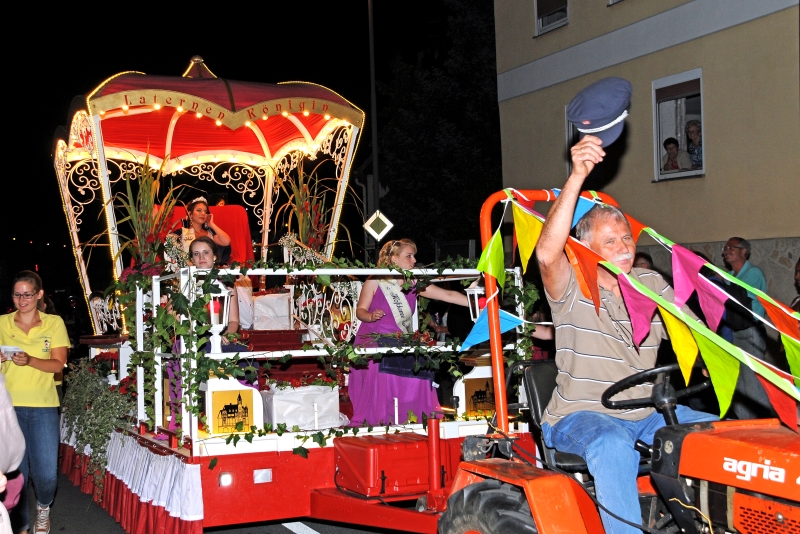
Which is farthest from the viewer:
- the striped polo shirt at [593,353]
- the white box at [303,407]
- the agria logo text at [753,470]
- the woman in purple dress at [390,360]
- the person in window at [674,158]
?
the person in window at [674,158]

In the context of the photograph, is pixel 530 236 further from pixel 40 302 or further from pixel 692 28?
pixel 692 28

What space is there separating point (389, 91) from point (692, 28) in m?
24.9

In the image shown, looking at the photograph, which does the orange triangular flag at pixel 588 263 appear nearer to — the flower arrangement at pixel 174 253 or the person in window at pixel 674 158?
the flower arrangement at pixel 174 253

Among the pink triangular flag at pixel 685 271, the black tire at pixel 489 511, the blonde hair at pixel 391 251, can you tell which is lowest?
the black tire at pixel 489 511

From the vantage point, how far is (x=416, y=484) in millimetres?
5906

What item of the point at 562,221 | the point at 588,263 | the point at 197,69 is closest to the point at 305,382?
the point at 588,263

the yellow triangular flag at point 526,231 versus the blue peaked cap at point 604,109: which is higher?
the blue peaked cap at point 604,109

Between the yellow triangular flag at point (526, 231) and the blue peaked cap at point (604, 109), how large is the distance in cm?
61

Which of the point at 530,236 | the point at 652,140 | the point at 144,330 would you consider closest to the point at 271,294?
the point at 144,330

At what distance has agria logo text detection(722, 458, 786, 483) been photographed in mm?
2865

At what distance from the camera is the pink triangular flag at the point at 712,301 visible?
12.2 ft

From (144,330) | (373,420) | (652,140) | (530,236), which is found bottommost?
(373,420)

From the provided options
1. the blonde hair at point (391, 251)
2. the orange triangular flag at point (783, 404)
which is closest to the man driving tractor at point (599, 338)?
the orange triangular flag at point (783, 404)

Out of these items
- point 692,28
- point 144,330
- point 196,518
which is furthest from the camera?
point 692,28
